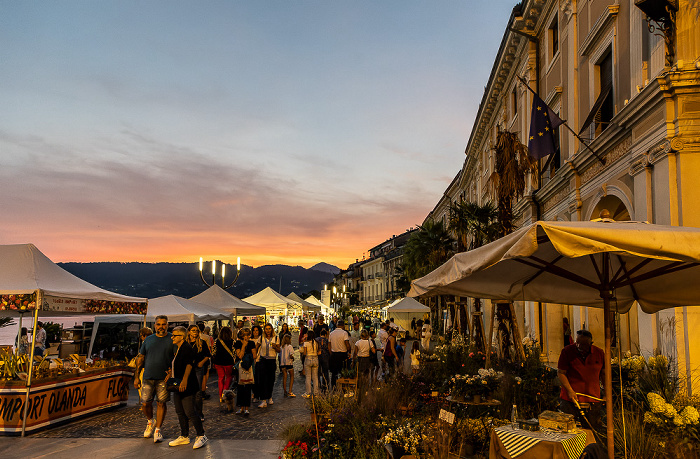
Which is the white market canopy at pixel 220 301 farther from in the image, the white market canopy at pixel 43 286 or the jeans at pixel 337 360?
the white market canopy at pixel 43 286

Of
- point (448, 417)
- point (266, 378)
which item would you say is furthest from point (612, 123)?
point (266, 378)

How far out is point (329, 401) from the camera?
7.82 meters

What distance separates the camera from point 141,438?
9.37m

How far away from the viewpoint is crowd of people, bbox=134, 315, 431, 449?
884 centimetres

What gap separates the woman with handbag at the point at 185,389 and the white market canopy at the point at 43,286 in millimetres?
3191

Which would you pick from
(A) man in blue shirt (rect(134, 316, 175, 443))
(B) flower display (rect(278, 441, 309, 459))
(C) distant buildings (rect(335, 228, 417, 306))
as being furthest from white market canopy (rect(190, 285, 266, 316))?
(C) distant buildings (rect(335, 228, 417, 306))

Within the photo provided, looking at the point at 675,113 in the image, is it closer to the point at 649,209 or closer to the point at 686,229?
the point at 649,209

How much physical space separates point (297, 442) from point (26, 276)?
6.50m

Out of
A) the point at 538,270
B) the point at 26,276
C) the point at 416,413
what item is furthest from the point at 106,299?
the point at 538,270

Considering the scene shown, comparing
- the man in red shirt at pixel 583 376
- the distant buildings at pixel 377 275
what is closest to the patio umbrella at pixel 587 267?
the man in red shirt at pixel 583 376

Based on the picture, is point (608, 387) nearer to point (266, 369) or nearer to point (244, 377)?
point (244, 377)

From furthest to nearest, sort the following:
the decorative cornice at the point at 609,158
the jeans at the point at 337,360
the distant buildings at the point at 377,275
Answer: the distant buildings at the point at 377,275 → the jeans at the point at 337,360 → the decorative cornice at the point at 609,158

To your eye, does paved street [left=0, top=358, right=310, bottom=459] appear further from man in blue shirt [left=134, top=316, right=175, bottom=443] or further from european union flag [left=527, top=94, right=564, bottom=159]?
european union flag [left=527, top=94, right=564, bottom=159]

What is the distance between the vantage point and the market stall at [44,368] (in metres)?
9.73
